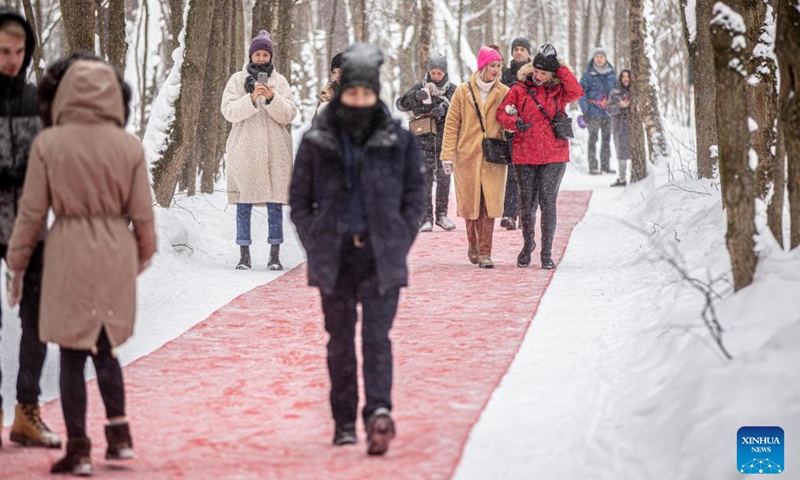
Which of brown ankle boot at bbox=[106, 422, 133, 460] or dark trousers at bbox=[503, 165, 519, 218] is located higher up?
brown ankle boot at bbox=[106, 422, 133, 460]

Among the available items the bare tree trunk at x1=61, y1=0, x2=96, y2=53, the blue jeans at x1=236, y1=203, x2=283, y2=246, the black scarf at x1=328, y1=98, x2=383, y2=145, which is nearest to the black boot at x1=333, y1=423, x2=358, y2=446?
the black scarf at x1=328, y1=98, x2=383, y2=145

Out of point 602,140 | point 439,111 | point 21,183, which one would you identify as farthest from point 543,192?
point 602,140

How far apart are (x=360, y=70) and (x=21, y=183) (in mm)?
1869

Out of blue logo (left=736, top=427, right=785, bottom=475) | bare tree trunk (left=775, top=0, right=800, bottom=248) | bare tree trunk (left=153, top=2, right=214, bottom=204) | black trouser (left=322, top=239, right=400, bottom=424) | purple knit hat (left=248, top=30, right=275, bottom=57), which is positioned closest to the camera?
blue logo (left=736, top=427, right=785, bottom=475)

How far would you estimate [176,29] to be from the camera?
16141mm

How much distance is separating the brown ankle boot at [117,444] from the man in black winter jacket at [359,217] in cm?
100

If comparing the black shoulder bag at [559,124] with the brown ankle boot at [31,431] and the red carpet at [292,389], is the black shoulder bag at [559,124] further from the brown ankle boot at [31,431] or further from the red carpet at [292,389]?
the brown ankle boot at [31,431]

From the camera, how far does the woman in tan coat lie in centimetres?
513

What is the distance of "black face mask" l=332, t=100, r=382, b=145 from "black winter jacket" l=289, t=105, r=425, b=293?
4 cm

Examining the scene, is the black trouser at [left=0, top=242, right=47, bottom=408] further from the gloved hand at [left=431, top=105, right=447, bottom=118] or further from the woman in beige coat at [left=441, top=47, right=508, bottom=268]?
the gloved hand at [left=431, top=105, right=447, bottom=118]

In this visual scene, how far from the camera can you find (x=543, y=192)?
1081 centimetres

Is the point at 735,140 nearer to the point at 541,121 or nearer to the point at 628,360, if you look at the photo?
the point at 628,360

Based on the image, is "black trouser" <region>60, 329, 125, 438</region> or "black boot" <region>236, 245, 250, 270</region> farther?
"black boot" <region>236, 245, 250, 270</region>

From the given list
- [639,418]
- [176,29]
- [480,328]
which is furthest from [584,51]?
[639,418]
